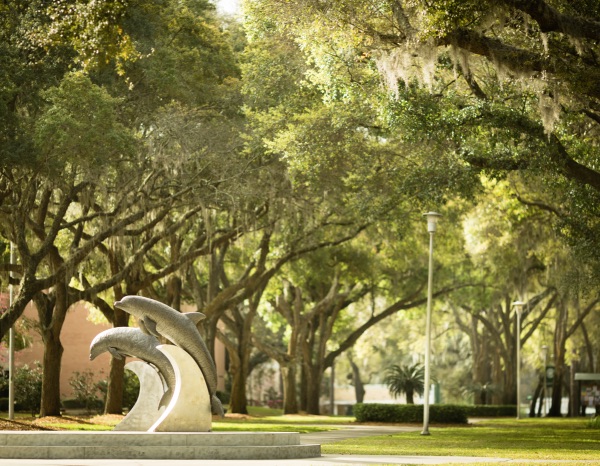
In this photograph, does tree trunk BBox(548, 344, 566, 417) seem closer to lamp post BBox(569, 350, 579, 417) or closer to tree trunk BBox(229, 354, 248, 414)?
lamp post BBox(569, 350, 579, 417)

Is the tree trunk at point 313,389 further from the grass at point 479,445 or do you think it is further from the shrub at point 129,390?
the grass at point 479,445

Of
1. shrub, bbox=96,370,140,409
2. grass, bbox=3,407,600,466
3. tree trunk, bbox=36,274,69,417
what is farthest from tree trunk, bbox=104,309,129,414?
shrub, bbox=96,370,140,409

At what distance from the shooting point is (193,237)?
35.2 metres

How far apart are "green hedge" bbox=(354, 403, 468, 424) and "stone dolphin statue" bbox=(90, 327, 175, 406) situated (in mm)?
19629

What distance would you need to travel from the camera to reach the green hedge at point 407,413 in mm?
36594

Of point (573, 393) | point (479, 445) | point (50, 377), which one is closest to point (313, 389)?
point (573, 393)

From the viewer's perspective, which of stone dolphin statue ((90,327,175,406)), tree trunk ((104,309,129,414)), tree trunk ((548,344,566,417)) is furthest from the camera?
tree trunk ((548,344,566,417))

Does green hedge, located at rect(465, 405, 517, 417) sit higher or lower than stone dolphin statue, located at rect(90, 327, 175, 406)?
lower

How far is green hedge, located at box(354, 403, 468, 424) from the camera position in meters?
36.6

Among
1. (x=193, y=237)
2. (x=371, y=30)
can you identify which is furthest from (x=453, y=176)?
(x=193, y=237)

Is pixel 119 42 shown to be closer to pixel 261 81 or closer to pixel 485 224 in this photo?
pixel 261 81

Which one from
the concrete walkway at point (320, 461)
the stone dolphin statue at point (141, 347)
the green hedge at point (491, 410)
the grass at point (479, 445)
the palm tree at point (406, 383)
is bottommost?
the green hedge at point (491, 410)

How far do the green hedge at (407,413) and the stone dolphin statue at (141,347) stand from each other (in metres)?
19.6

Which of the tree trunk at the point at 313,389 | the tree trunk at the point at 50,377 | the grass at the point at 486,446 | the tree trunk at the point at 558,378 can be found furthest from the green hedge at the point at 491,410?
the tree trunk at the point at 50,377
